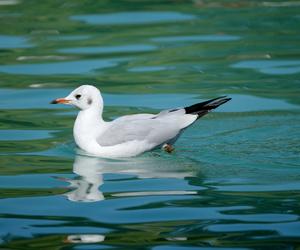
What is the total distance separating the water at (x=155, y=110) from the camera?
25.8ft

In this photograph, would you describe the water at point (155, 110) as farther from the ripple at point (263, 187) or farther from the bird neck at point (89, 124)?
the bird neck at point (89, 124)

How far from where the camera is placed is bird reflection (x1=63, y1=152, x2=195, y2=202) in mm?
8828

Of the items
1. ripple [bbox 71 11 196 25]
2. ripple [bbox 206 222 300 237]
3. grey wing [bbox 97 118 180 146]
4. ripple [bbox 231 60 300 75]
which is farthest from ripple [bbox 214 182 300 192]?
ripple [bbox 71 11 196 25]

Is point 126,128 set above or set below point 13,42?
below

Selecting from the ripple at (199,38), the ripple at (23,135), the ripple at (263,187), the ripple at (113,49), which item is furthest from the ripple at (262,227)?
the ripple at (199,38)

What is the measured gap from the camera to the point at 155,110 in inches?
476

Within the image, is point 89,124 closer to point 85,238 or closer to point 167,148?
point 167,148

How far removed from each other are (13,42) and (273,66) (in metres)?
4.16

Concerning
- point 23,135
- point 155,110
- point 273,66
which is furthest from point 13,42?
point 23,135

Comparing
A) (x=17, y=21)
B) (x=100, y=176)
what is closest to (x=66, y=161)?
(x=100, y=176)

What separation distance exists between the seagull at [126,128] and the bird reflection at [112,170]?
111mm

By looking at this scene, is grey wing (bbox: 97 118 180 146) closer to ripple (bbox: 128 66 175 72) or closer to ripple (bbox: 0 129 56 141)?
ripple (bbox: 0 129 56 141)

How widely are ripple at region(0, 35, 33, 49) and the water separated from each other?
1.8 inches

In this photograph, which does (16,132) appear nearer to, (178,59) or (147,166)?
(147,166)
